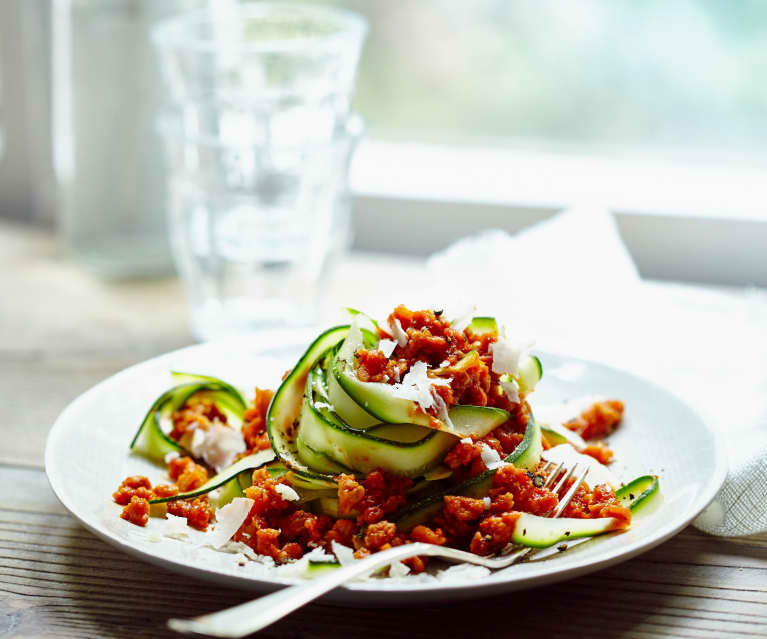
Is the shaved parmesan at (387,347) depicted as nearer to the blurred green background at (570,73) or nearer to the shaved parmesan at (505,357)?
the shaved parmesan at (505,357)

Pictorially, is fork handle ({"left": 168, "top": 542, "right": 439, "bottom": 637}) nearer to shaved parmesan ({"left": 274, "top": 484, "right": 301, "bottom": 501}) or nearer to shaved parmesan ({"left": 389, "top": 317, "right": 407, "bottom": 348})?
shaved parmesan ({"left": 274, "top": 484, "right": 301, "bottom": 501})

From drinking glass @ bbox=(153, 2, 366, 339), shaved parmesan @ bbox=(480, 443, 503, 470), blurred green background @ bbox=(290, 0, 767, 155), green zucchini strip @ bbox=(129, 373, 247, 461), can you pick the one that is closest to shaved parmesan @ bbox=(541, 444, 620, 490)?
shaved parmesan @ bbox=(480, 443, 503, 470)

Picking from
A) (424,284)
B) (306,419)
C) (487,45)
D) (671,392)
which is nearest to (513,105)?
(487,45)

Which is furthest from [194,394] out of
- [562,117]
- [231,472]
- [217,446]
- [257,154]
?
[562,117]

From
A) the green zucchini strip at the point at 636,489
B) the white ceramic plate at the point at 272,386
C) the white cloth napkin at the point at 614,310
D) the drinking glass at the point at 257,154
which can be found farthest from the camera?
the drinking glass at the point at 257,154

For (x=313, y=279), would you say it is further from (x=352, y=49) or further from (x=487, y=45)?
(x=487, y=45)

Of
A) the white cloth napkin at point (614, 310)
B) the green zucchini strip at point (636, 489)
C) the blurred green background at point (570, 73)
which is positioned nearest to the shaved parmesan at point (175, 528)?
the green zucchini strip at point (636, 489)
